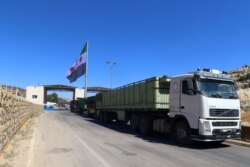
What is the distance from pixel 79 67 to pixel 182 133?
164 ft

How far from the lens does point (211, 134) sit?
1431cm

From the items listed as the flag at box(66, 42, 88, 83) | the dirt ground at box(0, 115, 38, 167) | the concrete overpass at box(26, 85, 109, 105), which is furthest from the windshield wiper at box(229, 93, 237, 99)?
the concrete overpass at box(26, 85, 109, 105)

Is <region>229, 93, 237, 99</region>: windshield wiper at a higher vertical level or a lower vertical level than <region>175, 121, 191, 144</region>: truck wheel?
higher

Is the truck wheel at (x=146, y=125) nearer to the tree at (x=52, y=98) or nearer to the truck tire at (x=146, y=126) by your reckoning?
the truck tire at (x=146, y=126)

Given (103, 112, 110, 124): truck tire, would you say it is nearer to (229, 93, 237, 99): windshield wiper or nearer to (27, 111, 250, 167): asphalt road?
(27, 111, 250, 167): asphalt road

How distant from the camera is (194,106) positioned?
1490cm

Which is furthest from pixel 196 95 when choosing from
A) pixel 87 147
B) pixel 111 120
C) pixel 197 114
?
pixel 111 120

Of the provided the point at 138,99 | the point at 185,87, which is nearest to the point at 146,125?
the point at 138,99

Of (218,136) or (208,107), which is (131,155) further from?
(218,136)

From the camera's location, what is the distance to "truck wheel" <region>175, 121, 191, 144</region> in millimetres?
15295

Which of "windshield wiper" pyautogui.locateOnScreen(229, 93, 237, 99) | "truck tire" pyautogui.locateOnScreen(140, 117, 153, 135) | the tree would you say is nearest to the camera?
"windshield wiper" pyautogui.locateOnScreen(229, 93, 237, 99)

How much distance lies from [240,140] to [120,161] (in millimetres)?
8287

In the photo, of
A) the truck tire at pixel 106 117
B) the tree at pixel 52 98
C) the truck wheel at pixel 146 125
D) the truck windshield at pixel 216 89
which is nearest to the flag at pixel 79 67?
the truck tire at pixel 106 117

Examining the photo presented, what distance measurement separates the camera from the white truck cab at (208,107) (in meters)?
14.4
